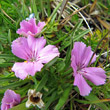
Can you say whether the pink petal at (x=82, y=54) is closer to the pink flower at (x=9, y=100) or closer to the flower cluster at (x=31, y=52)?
the flower cluster at (x=31, y=52)

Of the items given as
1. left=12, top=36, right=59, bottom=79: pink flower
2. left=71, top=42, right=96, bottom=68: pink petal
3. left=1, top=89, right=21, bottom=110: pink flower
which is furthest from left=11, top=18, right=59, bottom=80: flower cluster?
left=1, top=89, right=21, bottom=110: pink flower

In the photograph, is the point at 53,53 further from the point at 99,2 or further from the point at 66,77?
the point at 99,2

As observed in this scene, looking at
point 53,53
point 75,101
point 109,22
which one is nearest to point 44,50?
point 53,53

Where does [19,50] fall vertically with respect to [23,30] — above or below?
below

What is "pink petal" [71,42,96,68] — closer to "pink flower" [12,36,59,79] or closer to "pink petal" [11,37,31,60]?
"pink flower" [12,36,59,79]

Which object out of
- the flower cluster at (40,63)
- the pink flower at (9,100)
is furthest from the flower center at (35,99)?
the pink flower at (9,100)
